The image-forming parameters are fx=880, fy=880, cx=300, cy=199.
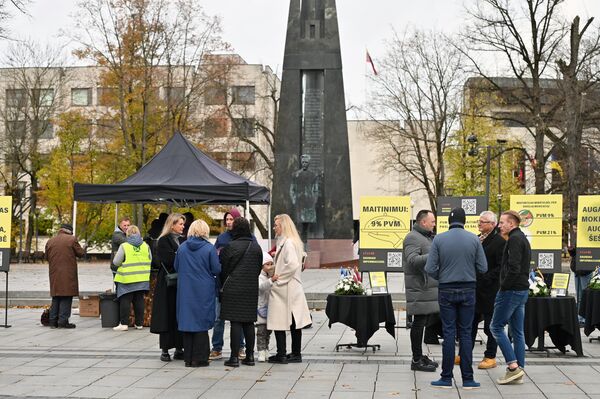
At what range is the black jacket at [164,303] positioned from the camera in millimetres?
11438

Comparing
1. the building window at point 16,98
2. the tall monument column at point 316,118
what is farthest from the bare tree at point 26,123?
the tall monument column at point 316,118

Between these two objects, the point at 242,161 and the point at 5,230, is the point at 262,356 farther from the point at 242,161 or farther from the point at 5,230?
the point at 242,161

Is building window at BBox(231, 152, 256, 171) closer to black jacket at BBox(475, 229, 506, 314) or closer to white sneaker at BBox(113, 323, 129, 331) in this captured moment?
white sneaker at BBox(113, 323, 129, 331)

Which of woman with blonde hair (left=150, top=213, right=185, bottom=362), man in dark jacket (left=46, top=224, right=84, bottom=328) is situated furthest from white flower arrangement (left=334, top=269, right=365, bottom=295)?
man in dark jacket (left=46, top=224, right=84, bottom=328)

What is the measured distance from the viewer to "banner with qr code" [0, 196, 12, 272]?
15.6 meters

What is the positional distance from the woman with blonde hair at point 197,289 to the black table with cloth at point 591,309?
19.0 feet

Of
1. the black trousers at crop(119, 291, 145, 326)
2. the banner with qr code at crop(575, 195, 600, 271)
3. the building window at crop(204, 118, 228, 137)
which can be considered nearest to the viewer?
the banner with qr code at crop(575, 195, 600, 271)

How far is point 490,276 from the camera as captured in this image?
35.4ft

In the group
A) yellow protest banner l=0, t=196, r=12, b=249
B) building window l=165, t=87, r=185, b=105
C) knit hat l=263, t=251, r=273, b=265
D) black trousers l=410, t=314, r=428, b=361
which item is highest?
building window l=165, t=87, r=185, b=105

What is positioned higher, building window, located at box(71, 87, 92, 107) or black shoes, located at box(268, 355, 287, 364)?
building window, located at box(71, 87, 92, 107)

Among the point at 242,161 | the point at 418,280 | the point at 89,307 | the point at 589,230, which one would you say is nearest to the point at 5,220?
the point at 89,307

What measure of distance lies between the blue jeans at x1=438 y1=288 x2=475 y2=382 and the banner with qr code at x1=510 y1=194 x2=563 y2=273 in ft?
20.5

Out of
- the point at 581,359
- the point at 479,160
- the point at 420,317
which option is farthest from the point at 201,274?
the point at 479,160

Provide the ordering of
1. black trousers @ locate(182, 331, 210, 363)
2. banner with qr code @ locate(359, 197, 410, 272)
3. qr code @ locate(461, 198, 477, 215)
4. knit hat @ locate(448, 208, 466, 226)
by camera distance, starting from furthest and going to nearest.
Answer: qr code @ locate(461, 198, 477, 215) < banner with qr code @ locate(359, 197, 410, 272) < black trousers @ locate(182, 331, 210, 363) < knit hat @ locate(448, 208, 466, 226)
